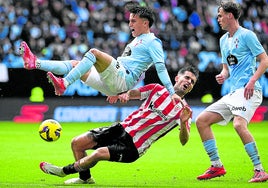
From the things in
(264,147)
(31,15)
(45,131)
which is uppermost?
(31,15)

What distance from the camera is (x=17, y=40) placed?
21.9 metres

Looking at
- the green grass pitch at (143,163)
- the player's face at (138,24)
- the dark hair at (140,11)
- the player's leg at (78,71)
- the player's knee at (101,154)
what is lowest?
the green grass pitch at (143,163)

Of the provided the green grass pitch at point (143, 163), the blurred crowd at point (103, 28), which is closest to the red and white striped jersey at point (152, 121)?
the green grass pitch at point (143, 163)

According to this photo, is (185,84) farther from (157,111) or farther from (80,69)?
(80,69)

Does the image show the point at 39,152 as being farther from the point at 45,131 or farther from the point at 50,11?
the point at 50,11

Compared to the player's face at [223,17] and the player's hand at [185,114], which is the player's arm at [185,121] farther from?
the player's face at [223,17]

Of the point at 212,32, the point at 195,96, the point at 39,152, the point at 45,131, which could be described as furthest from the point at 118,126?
the point at 212,32

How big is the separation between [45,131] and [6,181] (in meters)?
0.87

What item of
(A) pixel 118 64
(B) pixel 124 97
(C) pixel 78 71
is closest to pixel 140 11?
(A) pixel 118 64

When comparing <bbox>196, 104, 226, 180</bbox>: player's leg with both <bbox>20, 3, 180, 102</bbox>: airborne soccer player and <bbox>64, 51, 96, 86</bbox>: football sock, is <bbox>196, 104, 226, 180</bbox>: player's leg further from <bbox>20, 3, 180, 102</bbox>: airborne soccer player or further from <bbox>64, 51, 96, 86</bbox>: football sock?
<bbox>64, 51, 96, 86</bbox>: football sock

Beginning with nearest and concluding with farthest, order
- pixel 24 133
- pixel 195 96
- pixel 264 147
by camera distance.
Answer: pixel 264 147 < pixel 24 133 < pixel 195 96

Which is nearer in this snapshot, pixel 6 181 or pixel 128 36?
pixel 6 181

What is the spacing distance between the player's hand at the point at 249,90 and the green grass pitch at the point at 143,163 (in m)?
1.09

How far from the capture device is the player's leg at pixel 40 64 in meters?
9.48
